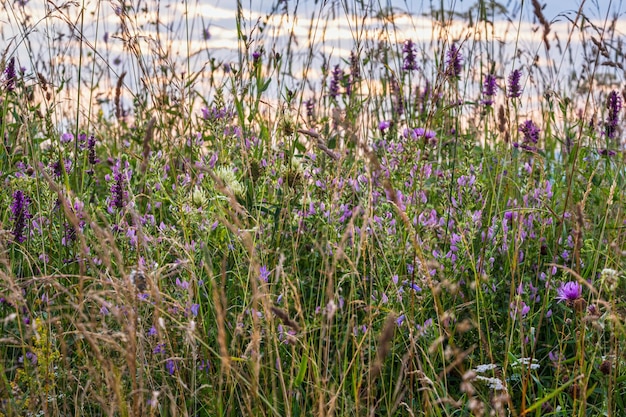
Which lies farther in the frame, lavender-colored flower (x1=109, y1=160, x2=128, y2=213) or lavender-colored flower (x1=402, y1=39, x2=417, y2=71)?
lavender-colored flower (x1=402, y1=39, x2=417, y2=71)

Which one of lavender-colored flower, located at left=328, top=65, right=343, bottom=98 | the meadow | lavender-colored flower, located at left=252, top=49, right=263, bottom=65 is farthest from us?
lavender-colored flower, located at left=328, top=65, right=343, bottom=98

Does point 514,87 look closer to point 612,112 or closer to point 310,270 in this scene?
point 612,112

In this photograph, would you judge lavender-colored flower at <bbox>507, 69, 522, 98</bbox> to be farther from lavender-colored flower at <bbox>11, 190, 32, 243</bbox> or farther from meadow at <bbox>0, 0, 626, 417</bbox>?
lavender-colored flower at <bbox>11, 190, 32, 243</bbox>

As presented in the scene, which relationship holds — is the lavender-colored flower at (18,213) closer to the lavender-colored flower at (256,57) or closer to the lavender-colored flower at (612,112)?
the lavender-colored flower at (256,57)

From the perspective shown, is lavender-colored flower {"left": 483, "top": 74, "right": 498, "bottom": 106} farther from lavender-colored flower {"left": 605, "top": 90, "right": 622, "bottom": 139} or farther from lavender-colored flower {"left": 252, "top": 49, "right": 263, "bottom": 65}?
lavender-colored flower {"left": 252, "top": 49, "right": 263, "bottom": 65}

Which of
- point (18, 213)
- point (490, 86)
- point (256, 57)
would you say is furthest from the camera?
point (490, 86)

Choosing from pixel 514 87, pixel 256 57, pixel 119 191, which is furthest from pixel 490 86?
pixel 119 191

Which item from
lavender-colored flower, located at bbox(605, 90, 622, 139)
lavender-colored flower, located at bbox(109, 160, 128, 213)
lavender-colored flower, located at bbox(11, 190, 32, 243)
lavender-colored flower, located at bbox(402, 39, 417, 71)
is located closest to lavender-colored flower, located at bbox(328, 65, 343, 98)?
lavender-colored flower, located at bbox(402, 39, 417, 71)

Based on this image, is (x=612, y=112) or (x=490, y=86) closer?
(x=612, y=112)

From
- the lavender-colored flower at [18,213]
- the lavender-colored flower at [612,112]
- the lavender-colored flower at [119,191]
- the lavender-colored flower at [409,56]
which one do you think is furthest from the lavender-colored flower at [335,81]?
the lavender-colored flower at [18,213]

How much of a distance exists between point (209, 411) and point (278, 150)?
118cm

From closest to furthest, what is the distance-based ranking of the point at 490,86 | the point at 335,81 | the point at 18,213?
the point at 18,213 → the point at 490,86 → the point at 335,81

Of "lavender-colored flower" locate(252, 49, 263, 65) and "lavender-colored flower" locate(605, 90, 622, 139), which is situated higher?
"lavender-colored flower" locate(252, 49, 263, 65)

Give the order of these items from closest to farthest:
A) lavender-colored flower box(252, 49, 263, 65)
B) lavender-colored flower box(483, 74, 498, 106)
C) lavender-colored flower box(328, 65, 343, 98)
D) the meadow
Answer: the meadow < lavender-colored flower box(252, 49, 263, 65) < lavender-colored flower box(483, 74, 498, 106) < lavender-colored flower box(328, 65, 343, 98)
